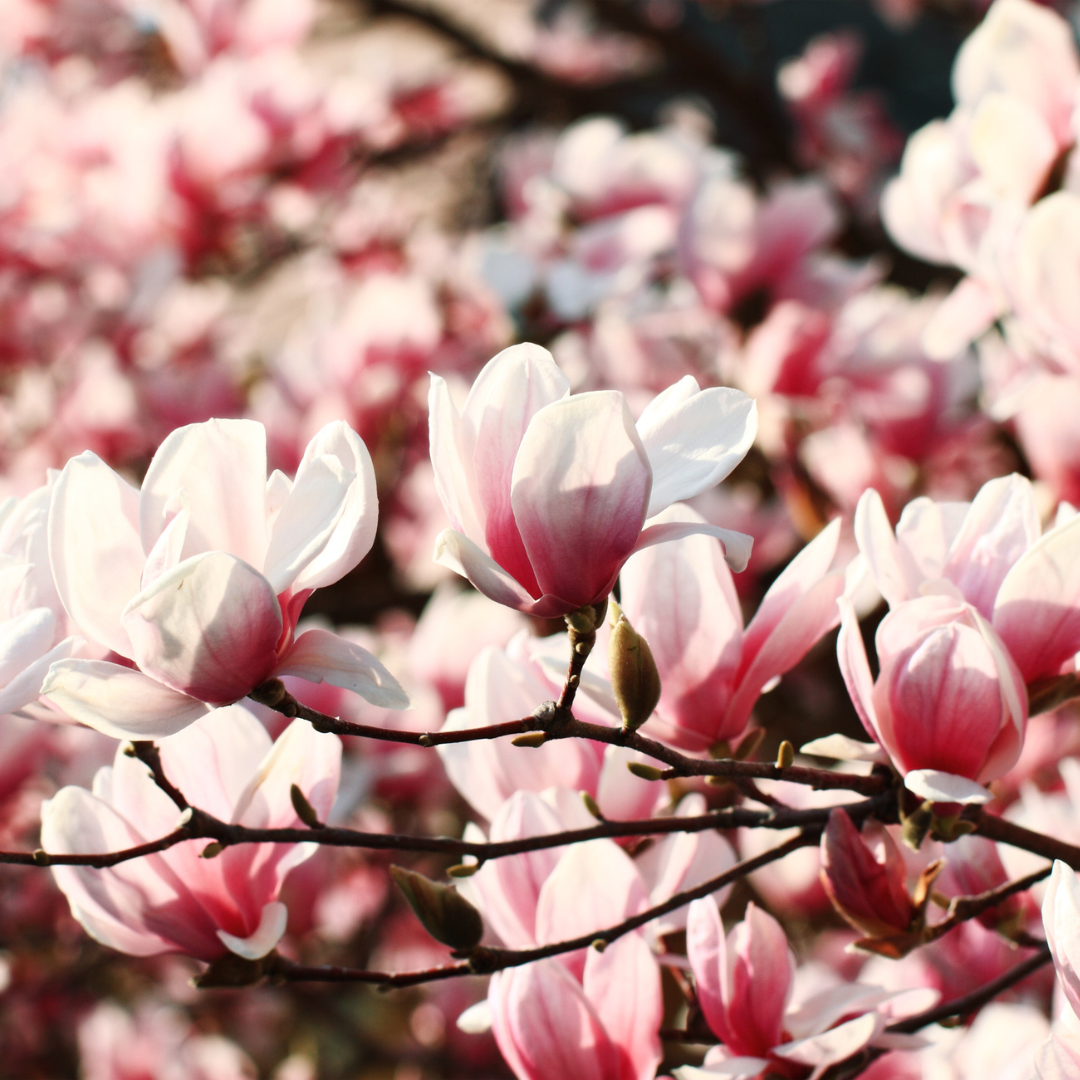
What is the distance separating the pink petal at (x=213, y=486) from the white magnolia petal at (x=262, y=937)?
200 mm

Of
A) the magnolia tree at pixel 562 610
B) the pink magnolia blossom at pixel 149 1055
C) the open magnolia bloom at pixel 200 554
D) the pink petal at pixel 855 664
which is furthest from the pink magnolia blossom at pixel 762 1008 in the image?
the pink magnolia blossom at pixel 149 1055

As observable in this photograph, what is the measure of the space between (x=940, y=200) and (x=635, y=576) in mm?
503

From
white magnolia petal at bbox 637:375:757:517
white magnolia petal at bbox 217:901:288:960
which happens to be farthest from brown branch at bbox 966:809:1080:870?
white magnolia petal at bbox 217:901:288:960

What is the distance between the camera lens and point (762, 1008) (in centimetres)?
50

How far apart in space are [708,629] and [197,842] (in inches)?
10.4

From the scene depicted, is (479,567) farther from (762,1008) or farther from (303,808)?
(762,1008)

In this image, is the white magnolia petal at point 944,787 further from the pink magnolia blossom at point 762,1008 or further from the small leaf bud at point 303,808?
the small leaf bud at point 303,808

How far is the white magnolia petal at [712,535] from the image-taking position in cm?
40

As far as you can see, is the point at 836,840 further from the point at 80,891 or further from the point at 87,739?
the point at 87,739

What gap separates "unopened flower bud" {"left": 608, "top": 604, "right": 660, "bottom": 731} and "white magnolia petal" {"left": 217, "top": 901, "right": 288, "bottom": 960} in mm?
202

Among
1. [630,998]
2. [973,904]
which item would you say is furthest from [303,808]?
[973,904]

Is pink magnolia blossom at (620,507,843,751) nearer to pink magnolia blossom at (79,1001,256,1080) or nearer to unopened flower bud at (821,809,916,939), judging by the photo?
unopened flower bud at (821,809,916,939)

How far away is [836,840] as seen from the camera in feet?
1.48

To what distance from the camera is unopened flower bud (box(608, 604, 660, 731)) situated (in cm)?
41
